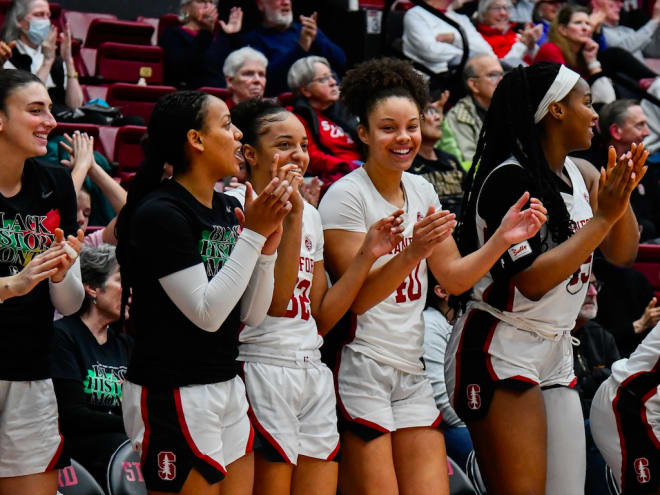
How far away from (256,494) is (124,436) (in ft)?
3.12

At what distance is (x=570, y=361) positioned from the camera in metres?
3.71

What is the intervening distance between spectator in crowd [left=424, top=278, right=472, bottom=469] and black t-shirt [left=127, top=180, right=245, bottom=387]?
6.16ft

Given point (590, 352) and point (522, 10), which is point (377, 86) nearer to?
point (590, 352)

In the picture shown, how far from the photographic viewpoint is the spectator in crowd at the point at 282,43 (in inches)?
310

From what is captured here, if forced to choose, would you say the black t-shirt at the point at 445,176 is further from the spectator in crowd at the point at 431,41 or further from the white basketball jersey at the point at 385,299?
the white basketball jersey at the point at 385,299

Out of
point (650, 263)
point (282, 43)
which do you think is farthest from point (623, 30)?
point (650, 263)

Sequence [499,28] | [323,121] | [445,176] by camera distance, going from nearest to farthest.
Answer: [445,176] → [323,121] → [499,28]

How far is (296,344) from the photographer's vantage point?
3.37 metres

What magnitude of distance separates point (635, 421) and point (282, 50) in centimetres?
504

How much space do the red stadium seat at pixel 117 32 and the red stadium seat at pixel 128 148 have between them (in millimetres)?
2258

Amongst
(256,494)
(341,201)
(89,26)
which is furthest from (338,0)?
(256,494)

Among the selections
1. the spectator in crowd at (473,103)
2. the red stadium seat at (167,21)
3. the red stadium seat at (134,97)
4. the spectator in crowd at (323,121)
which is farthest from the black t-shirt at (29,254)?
the red stadium seat at (167,21)

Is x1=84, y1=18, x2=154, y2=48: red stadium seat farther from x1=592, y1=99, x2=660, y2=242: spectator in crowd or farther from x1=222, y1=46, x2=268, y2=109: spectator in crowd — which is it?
x1=592, y1=99, x2=660, y2=242: spectator in crowd

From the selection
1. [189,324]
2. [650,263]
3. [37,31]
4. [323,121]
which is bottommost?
[650,263]
